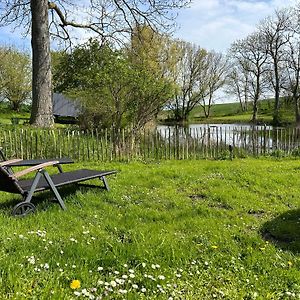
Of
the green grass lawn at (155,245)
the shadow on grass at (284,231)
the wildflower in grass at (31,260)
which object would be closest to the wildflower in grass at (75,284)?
the green grass lawn at (155,245)

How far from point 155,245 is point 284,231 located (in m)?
1.87

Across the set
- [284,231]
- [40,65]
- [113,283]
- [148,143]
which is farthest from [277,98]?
[113,283]

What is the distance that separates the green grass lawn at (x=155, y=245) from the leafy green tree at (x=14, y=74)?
116ft

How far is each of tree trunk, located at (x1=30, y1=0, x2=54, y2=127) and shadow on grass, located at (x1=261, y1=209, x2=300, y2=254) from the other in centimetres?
1033

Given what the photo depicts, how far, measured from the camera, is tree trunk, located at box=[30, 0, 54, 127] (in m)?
13.5

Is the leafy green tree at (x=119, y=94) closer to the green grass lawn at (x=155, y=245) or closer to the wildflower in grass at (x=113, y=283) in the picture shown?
the green grass lawn at (x=155, y=245)

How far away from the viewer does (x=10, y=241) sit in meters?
3.44

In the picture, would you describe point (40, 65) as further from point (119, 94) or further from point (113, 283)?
point (113, 283)

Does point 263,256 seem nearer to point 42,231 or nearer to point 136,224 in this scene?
point 136,224

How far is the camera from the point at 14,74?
37.8 m

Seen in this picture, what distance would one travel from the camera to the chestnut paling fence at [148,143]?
10711mm

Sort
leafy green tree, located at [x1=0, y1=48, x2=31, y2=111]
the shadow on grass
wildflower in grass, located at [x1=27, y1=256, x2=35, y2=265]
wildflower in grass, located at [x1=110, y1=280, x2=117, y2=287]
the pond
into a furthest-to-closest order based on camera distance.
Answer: leafy green tree, located at [x1=0, y1=48, x2=31, y2=111]
the pond
the shadow on grass
wildflower in grass, located at [x1=27, y1=256, x2=35, y2=265]
wildflower in grass, located at [x1=110, y1=280, x2=117, y2=287]

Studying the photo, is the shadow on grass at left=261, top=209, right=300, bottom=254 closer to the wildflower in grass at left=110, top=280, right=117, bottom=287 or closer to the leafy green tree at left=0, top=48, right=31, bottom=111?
the wildflower in grass at left=110, top=280, right=117, bottom=287

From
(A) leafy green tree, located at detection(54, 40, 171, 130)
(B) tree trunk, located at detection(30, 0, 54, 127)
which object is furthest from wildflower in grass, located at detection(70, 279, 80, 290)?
(B) tree trunk, located at detection(30, 0, 54, 127)
